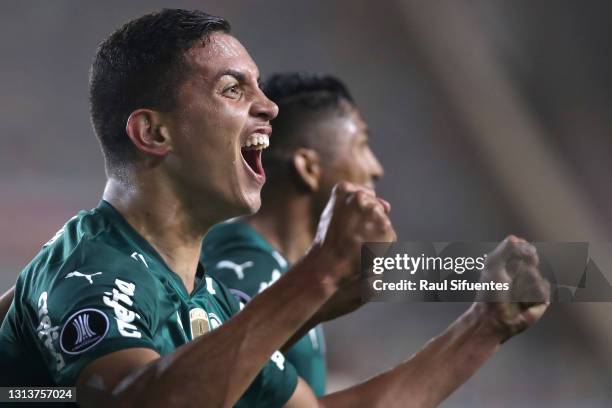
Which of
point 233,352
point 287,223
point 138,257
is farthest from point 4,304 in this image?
point 287,223

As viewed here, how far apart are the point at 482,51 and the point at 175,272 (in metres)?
5.68

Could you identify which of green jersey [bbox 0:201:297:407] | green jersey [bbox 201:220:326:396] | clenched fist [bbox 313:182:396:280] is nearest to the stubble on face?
green jersey [bbox 0:201:297:407]

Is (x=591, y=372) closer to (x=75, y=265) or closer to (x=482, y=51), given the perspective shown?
(x=482, y=51)

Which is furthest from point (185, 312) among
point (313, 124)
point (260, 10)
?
point (260, 10)

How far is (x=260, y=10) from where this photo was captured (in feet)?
21.9

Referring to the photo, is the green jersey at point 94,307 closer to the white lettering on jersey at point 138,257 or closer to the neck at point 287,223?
the white lettering on jersey at point 138,257

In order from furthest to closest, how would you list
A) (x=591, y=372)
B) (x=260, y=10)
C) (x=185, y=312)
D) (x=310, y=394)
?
1. (x=260, y=10)
2. (x=591, y=372)
3. (x=310, y=394)
4. (x=185, y=312)

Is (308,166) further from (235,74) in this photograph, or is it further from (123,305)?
(123,305)

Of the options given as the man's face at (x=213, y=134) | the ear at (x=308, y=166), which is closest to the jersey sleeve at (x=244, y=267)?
the ear at (x=308, y=166)

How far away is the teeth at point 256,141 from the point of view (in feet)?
6.47

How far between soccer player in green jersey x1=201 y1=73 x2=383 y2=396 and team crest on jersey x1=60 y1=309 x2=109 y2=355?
1473 mm

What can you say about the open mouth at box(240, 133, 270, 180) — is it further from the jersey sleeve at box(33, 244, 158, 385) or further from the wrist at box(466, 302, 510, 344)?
the wrist at box(466, 302, 510, 344)

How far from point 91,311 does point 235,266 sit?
1.43 m

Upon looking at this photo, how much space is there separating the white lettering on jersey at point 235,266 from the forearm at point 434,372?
852mm
